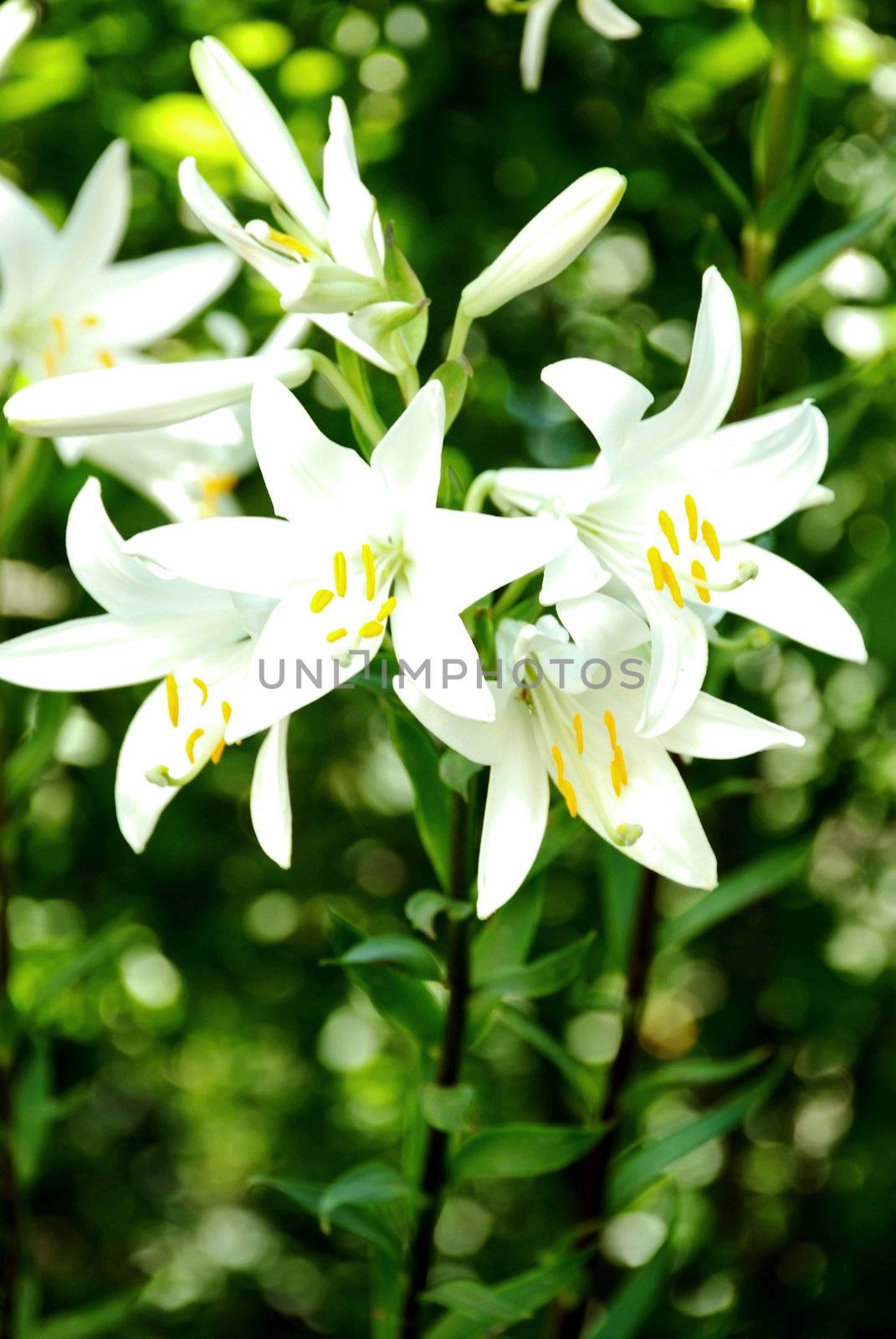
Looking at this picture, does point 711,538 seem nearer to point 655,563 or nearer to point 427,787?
point 655,563

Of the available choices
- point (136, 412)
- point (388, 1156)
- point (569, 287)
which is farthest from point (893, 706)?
point (136, 412)

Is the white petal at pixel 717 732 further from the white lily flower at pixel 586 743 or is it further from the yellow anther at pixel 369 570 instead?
the yellow anther at pixel 369 570

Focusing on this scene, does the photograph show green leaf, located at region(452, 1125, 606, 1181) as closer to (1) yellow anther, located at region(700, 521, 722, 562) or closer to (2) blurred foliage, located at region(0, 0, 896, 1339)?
(2) blurred foliage, located at region(0, 0, 896, 1339)

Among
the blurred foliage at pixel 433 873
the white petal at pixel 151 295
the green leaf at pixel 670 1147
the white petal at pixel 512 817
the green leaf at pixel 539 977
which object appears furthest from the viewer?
the blurred foliage at pixel 433 873

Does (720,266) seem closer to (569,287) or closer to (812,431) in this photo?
(812,431)

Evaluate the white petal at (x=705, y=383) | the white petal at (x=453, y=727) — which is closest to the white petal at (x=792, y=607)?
the white petal at (x=705, y=383)

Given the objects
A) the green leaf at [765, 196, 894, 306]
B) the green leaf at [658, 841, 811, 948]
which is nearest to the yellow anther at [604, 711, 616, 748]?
the green leaf at [658, 841, 811, 948]
